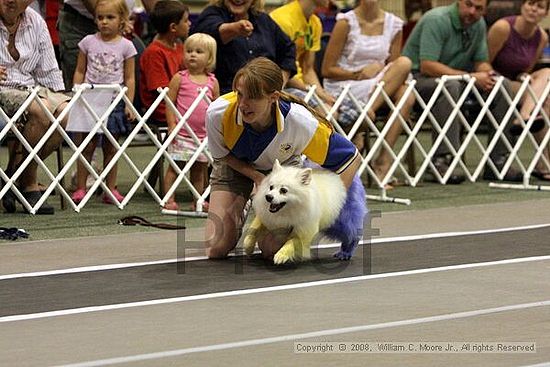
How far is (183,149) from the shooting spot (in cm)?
792

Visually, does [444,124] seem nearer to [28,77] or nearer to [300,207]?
[28,77]

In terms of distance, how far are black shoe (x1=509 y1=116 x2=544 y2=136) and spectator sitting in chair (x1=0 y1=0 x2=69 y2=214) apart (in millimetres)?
3514

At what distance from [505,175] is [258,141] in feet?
13.4

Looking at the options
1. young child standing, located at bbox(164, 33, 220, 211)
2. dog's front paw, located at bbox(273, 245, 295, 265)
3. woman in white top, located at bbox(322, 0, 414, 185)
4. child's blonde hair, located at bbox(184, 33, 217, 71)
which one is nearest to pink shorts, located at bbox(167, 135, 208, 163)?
young child standing, located at bbox(164, 33, 220, 211)

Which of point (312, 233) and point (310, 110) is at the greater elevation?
point (310, 110)

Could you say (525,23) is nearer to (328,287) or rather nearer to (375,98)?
(375,98)

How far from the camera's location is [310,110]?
5805mm

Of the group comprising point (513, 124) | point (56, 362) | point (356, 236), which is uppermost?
point (56, 362)

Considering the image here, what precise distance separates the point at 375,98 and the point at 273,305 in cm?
390

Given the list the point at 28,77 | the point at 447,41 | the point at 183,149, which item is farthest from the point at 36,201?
the point at 447,41

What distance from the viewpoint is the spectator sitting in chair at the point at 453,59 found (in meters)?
9.13

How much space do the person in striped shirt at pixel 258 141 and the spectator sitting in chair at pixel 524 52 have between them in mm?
3954

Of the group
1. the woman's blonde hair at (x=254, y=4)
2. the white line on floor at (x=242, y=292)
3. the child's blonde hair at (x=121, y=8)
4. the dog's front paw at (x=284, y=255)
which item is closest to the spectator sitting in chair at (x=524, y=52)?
the woman's blonde hair at (x=254, y=4)

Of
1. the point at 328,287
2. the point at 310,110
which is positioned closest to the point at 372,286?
the point at 328,287
